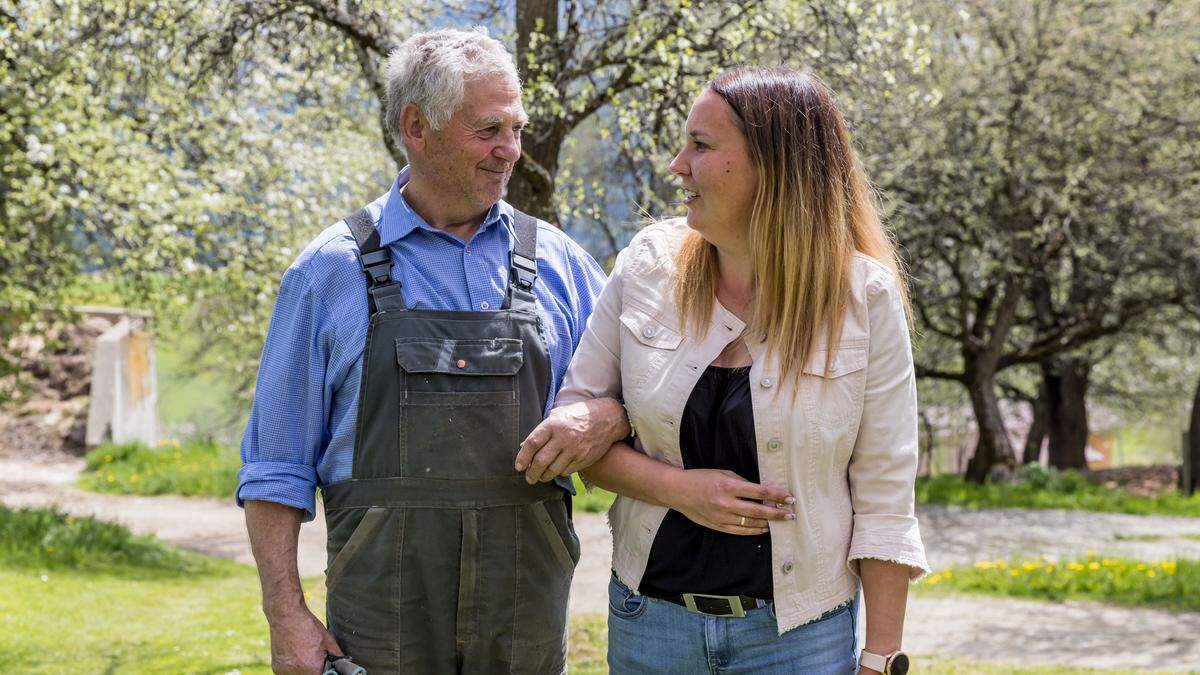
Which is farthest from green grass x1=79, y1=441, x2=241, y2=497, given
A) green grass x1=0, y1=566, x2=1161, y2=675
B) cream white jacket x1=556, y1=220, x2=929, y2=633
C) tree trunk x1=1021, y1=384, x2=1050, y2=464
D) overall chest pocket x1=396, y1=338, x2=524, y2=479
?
tree trunk x1=1021, y1=384, x2=1050, y2=464

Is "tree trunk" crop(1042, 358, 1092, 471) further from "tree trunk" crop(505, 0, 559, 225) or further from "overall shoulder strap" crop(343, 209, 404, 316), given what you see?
"overall shoulder strap" crop(343, 209, 404, 316)

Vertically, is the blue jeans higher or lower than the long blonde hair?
lower

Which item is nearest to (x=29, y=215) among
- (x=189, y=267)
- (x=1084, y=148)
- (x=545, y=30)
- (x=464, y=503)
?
(x=189, y=267)

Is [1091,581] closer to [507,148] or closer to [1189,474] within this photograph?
[507,148]

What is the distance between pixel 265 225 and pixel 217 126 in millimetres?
942

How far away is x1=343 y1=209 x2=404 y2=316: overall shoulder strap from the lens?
2.49m

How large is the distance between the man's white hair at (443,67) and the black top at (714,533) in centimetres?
78

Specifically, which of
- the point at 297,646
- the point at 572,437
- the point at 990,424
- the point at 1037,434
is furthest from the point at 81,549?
the point at 1037,434

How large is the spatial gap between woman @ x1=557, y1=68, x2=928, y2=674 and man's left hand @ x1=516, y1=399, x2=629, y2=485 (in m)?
0.04

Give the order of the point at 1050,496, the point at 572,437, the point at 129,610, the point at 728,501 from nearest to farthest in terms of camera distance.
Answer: the point at 728,501, the point at 572,437, the point at 129,610, the point at 1050,496

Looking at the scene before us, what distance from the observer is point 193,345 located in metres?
18.1

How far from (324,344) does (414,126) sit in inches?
20.0

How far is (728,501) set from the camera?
2.22 metres

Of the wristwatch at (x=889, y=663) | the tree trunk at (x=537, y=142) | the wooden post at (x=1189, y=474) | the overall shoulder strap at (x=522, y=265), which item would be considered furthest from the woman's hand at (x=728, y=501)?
the wooden post at (x=1189, y=474)
